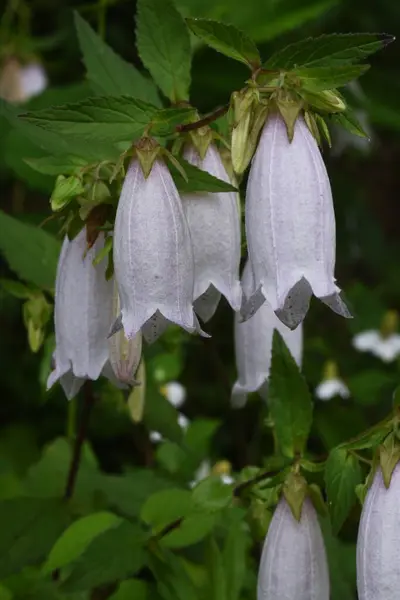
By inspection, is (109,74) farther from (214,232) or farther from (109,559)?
(109,559)

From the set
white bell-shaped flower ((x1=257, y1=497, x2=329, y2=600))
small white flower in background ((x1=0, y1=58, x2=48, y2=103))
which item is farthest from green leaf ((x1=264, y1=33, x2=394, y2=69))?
small white flower in background ((x1=0, y1=58, x2=48, y2=103))

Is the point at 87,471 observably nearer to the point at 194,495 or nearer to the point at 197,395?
the point at 194,495

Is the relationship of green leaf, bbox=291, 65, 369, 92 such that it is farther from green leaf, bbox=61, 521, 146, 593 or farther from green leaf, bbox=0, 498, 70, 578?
green leaf, bbox=0, 498, 70, 578

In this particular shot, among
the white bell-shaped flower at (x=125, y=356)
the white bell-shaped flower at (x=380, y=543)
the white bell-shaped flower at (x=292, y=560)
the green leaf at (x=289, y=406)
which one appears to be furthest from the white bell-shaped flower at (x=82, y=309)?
the white bell-shaped flower at (x=380, y=543)

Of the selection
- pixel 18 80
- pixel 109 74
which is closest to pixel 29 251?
pixel 109 74

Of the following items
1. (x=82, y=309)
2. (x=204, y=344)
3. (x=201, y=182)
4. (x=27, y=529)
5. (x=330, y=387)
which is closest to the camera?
(x=201, y=182)

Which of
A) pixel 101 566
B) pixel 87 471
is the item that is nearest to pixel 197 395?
pixel 87 471
